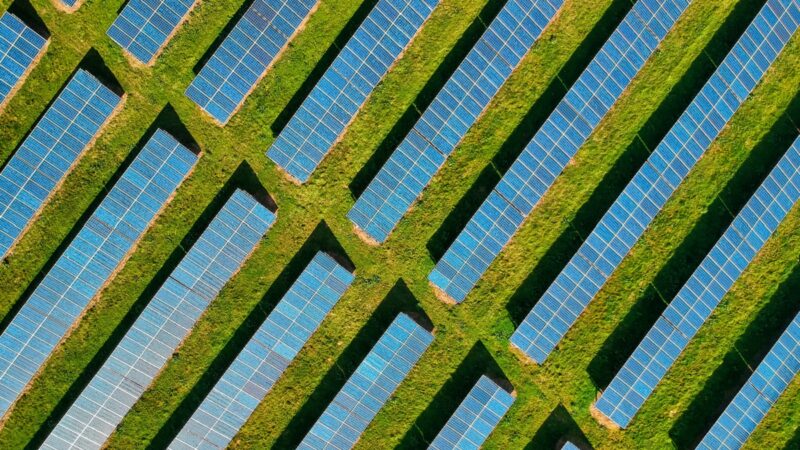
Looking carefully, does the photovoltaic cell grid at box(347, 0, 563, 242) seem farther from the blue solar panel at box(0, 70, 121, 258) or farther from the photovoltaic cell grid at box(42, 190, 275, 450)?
the blue solar panel at box(0, 70, 121, 258)

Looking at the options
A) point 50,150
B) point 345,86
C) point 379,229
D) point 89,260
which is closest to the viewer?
point 50,150

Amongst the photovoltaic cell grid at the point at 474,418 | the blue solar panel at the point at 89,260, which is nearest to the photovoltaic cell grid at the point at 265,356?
the blue solar panel at the point at 89,260

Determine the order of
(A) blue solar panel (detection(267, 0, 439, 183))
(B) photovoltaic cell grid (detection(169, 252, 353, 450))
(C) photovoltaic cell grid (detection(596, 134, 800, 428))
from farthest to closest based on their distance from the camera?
(C) photovoltaic cell grid (detection(596, 134, 800, 428)), (B) photovoltaic cell grid (detection(169, 252, 353, 450)), (A) blue solar panel (detection(267, 0, 439, 183))

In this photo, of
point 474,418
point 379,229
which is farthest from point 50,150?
point 474,418

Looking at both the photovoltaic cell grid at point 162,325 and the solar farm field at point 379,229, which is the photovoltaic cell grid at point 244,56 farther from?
the photovoltaic cell grid at point 162,325

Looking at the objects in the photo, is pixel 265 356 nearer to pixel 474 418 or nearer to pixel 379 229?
pixel 379 229

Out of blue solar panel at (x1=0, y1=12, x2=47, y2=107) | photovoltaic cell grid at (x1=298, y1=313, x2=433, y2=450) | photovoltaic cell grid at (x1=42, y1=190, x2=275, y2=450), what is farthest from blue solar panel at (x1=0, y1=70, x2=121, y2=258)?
photovoltaic cell grid at (x1=298, y1=313, x2=433, y2=450)

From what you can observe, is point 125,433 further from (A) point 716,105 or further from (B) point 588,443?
(A) point 716,105

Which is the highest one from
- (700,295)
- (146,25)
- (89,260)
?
(700,295)
